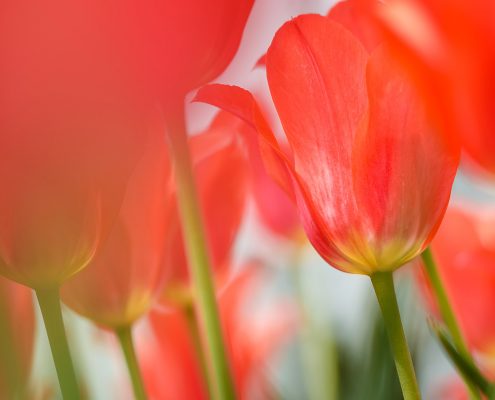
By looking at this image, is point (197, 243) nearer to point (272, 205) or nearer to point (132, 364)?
point (132, 364)

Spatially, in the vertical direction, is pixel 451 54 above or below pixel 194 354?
above

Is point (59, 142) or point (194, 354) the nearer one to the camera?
point (59, 142)

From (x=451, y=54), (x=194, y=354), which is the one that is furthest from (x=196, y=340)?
(x=451, y=54)

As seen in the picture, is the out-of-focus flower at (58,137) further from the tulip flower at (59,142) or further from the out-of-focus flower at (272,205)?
the out-of-focus flower at (272,205)

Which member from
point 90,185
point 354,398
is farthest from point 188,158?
point 354,398

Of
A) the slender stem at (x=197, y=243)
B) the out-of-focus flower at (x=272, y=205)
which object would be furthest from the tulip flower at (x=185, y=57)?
the out-of-focus flower at (x=272, y=205)

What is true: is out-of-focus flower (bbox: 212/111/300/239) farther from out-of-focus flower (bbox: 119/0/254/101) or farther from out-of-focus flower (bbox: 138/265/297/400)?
out-of-focus flower (bbox: 119/0/254/101)
